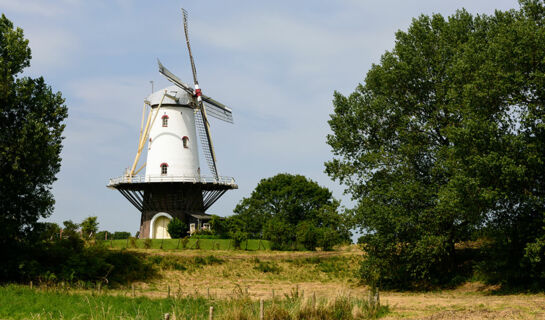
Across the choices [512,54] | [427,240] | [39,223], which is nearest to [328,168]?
[427,240]

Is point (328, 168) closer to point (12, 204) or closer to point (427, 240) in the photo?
point (427, 240)

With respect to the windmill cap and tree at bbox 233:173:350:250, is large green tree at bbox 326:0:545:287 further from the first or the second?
tree at bbox 233:173:350:250

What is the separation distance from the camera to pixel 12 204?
89.9 feet

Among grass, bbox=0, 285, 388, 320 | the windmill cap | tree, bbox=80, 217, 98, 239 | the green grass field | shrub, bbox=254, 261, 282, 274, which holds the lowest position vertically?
grass, bbox=0, 285, 388, 320

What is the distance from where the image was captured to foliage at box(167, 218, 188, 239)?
47031mm

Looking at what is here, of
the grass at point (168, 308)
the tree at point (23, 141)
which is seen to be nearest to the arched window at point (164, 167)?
the tree at point (23, 141)

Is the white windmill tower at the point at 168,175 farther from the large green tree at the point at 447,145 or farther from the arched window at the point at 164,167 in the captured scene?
the large green tree at the point at 447,145

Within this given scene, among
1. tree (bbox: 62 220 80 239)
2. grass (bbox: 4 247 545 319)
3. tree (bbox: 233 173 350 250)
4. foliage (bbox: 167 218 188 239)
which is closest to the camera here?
grass (bbox: 4 247 545 319)

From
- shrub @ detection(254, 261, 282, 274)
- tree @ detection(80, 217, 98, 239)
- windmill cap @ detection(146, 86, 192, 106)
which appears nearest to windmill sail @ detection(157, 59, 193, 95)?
windmill cap @ detection(146, 86, 192, 106)

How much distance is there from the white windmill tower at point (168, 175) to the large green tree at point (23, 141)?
19465mm

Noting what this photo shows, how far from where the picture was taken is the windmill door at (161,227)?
50.1 meters

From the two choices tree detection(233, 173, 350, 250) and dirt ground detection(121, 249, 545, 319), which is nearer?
dirt ground detection(121, 249, 545, 319)

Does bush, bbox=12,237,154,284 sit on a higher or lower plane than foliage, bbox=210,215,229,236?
lower

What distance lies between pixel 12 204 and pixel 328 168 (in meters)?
17.3
